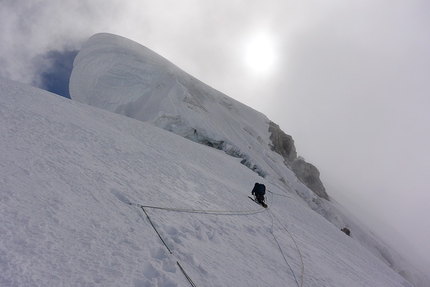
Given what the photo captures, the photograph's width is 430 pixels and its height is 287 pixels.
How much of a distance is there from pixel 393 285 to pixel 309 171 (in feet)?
94.8

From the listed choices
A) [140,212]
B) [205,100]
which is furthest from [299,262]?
[205,100]

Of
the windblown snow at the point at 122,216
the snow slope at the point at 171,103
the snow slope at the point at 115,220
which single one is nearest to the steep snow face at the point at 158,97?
the snow slope at the point at 171,103

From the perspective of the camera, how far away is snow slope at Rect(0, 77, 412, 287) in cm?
286

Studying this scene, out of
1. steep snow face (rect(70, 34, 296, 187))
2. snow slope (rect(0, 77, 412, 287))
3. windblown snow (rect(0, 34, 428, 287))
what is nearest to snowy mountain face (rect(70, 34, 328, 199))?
steep snow face (rect(70, 34, 296, 187))

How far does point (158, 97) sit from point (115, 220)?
19224mm

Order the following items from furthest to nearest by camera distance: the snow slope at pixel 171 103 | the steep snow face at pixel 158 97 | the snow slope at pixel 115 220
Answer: the snow slope at pixel 171 103, the steep snow face at pixel 158 97, the snow slope at pixel 115 220

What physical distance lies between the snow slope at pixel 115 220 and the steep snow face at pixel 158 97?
10340 mm

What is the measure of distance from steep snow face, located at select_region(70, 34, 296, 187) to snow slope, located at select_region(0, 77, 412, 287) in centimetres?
1034

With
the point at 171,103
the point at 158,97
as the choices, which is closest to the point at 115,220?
the point at 171,103

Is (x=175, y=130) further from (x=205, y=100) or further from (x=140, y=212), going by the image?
(x=140, y=212)

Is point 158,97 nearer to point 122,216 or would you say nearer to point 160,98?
point 160,98

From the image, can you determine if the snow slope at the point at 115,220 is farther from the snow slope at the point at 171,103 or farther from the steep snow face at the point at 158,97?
the snow slope at the point at 171,103

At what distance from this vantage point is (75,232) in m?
3.25

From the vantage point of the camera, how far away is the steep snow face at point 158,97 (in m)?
20.2
